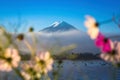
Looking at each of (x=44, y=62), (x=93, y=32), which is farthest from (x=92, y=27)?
(x=44, y=62)

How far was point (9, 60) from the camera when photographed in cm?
167

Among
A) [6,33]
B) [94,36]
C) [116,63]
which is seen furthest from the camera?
[6,33]

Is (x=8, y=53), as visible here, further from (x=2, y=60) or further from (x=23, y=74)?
(x=23, y=74)

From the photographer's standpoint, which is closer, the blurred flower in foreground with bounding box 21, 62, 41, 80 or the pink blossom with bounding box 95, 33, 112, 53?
the pink blossom with bounding box 95, 33, 112, 53

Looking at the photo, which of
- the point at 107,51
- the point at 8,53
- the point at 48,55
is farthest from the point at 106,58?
the point at 8,53

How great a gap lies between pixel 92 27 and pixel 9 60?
14.5 inches

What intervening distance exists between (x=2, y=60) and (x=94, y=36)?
40 centimetres

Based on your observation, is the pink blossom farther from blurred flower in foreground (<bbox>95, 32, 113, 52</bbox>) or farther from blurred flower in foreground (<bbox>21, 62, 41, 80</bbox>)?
blurred flower in foreground (<bbox>21, 62, 41, 80</bbox>)

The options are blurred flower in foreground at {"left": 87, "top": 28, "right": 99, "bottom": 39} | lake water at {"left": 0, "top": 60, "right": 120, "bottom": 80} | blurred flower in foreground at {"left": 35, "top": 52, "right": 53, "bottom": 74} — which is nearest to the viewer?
blurred flower in foreground at {"left": 87, "top": 28, "right": 99, "bottom": 39}

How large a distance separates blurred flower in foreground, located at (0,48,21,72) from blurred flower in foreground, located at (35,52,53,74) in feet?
0.48

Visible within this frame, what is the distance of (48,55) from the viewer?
1.85m

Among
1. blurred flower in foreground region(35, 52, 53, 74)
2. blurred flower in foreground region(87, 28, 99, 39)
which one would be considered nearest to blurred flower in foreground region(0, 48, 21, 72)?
blurred flower in foreground region(35, 52, 53, 74)

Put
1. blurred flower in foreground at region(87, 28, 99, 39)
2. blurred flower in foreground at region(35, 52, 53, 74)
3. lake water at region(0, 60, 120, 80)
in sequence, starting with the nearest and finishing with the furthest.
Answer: blurred flower in foreground at region(87, 28, 99, 39)
blurred flower in foreground at region(35, 52, 53, 74)
lake water at region(0, 60, 120, 80)

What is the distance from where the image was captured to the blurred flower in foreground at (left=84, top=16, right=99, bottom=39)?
1611mm
